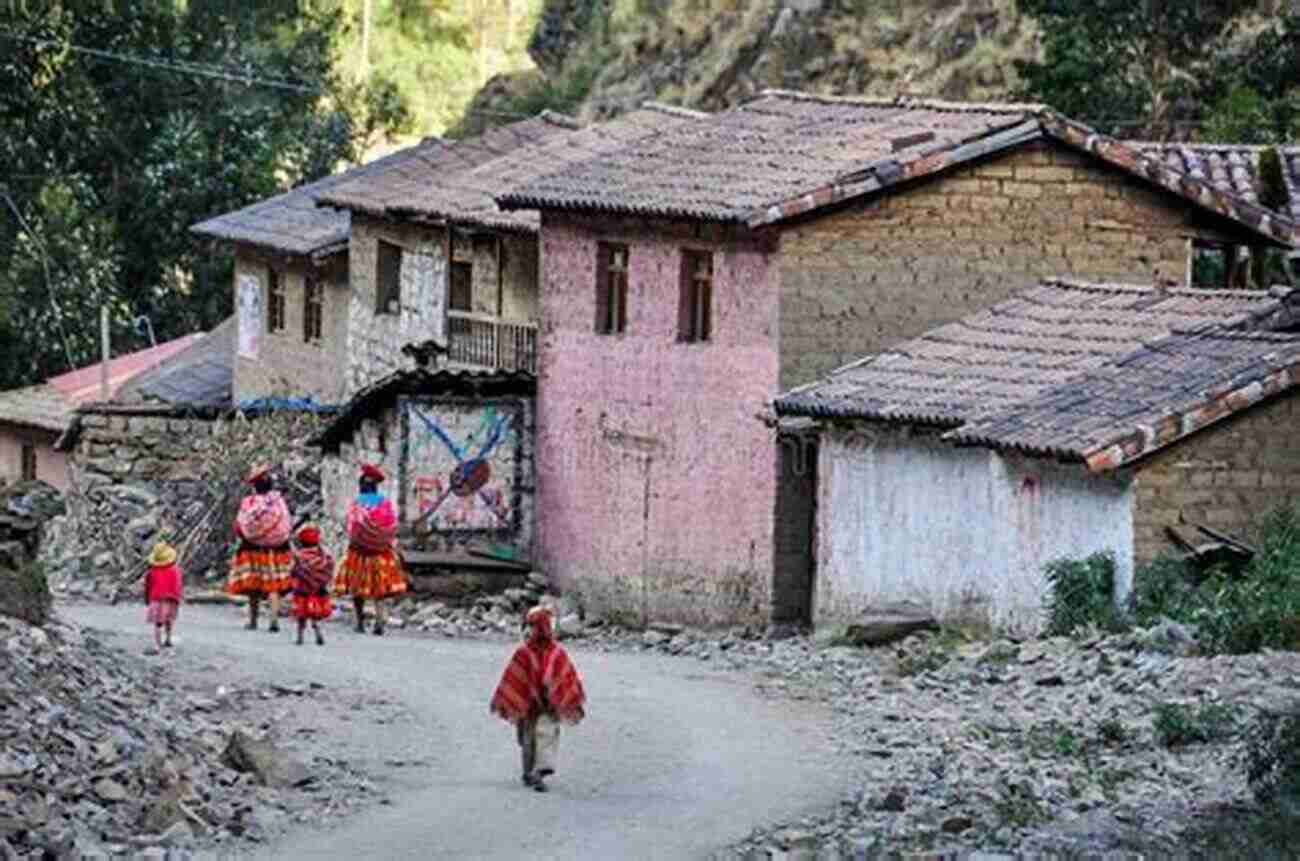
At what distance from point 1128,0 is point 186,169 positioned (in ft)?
57.3

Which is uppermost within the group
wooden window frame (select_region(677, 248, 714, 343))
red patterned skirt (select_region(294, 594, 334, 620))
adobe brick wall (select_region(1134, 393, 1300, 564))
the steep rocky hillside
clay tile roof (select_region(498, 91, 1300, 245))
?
the steep rocky hillside

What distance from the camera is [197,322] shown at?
62406 millimetres

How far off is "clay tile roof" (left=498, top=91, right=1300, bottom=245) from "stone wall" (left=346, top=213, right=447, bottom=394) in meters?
4.34

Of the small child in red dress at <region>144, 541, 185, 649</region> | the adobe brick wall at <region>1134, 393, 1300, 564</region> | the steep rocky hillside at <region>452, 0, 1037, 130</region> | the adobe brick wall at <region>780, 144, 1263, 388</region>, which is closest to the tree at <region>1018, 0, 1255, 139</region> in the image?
the steep rocky hillside at <region>452, 0, 1037, 130</region>

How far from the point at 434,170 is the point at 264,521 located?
49.9 feet

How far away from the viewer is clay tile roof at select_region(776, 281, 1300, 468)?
1126 inches

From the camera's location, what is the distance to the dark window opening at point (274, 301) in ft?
167

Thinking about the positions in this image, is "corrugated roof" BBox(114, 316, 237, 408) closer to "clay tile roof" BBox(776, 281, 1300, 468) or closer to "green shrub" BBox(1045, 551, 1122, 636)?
"clay tile roof" BBox(776, 281, 1300, 468)

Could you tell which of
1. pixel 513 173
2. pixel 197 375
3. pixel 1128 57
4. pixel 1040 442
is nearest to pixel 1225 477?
pixel 1040 442

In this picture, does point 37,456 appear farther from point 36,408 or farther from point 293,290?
point 293,290

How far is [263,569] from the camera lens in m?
30.4

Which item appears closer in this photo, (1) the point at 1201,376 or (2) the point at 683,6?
(1) the point at 1201,376

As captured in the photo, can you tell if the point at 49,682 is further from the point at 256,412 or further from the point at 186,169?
the point at 186,169

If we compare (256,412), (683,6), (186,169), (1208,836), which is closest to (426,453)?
(256,412)
